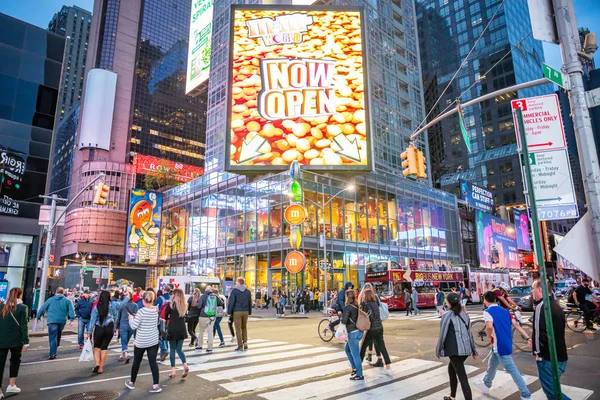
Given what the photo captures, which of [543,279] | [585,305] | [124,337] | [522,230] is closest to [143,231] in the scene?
[124,337]

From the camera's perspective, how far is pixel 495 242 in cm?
6103

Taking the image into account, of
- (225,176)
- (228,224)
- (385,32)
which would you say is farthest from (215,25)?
(228,224)

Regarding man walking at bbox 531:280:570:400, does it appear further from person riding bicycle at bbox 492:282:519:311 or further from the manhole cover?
the manhole cover

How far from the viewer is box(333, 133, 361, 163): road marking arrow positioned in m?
32.9

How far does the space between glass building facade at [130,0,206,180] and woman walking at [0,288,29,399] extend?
407 ft

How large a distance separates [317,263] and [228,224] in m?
12.3

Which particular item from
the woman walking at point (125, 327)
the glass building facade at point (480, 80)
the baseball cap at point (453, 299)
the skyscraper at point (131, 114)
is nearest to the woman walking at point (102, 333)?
the woman walking at point (125, 327)

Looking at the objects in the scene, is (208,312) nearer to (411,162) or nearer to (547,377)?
(411,162)

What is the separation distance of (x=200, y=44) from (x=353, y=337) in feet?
293

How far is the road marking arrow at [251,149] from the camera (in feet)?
108

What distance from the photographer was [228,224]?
43.3 metres

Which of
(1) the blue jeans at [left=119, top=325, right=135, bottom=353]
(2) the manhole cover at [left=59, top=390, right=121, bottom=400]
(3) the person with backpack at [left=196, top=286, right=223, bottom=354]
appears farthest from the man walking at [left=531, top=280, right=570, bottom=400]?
(1) the blue jeans at [left=119, top=325, right=135, bottom=353]

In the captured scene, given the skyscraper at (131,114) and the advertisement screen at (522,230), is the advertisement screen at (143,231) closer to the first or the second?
the skyscraper at (131,114)

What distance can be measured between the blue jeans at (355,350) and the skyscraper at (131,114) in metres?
93.2
